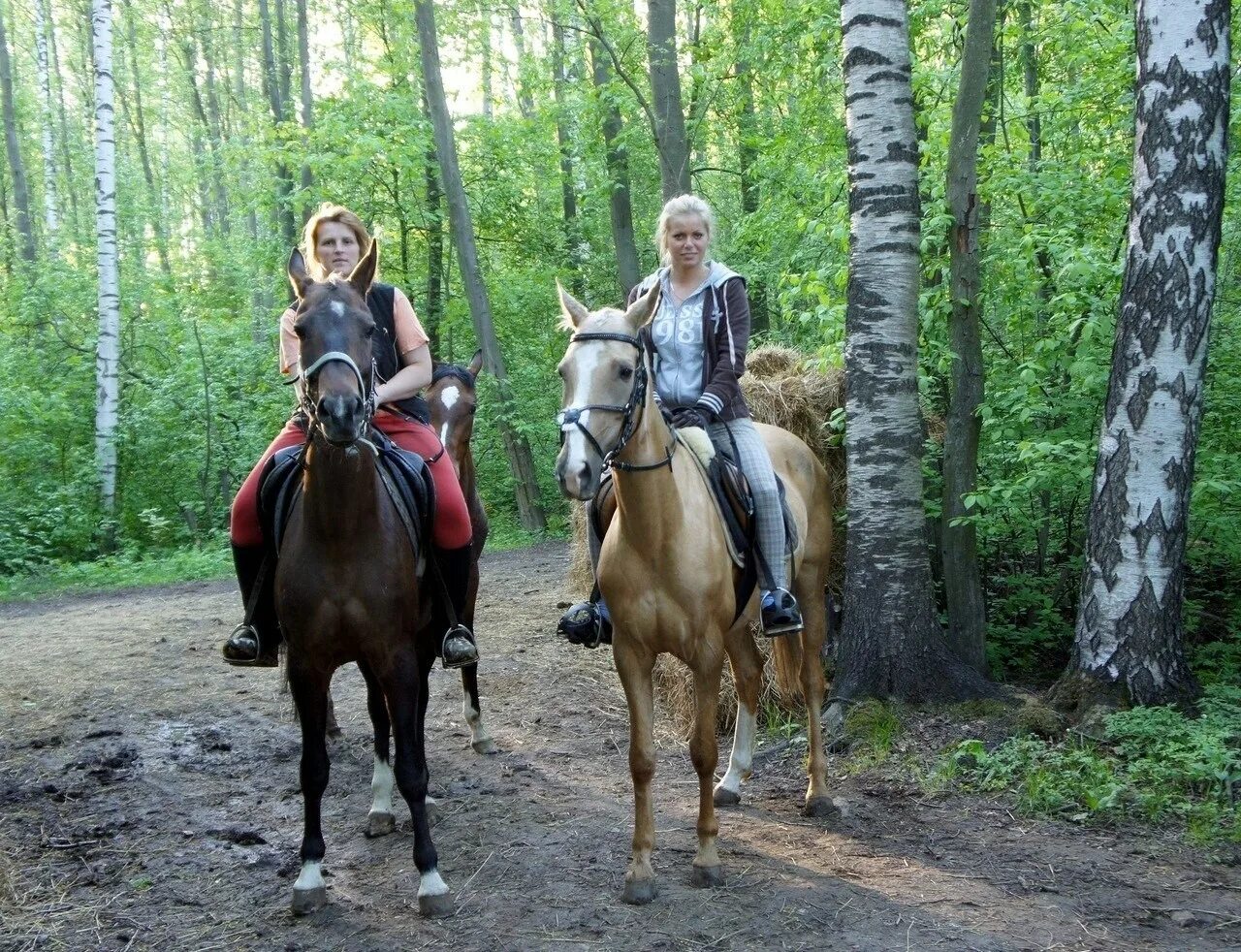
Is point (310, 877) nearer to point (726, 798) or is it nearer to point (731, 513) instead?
point (726, 798)

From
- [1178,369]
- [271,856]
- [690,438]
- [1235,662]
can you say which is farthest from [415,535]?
[1235,662]

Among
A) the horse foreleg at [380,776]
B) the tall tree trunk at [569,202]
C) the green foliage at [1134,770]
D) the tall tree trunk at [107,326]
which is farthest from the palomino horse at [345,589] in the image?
the tall tree trunk at [569,202]

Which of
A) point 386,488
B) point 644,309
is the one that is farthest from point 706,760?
point 644,309

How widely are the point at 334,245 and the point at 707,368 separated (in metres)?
2.04

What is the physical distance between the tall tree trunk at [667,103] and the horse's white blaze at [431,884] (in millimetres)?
11625

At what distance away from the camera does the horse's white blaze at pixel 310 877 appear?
14.4 feet

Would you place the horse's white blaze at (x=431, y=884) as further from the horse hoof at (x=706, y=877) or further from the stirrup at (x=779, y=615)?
the stirrup at (x=779, y=615)

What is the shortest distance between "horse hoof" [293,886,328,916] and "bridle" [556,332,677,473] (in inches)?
89.2

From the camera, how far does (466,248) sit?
1962cm

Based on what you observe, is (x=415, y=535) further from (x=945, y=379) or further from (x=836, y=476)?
(x=945, y=379)

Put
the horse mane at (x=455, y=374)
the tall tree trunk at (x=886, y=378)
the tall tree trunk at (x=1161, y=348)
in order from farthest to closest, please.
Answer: the horse mane at (x=455, y=374)
the tall tree trunk at (x=886, y=378)
the tall tree trunk at (x=1161, y=348)

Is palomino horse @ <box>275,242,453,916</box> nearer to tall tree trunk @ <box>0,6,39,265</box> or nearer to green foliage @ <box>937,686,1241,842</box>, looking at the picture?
green foliage @ <box>937,686,1241,842</box>

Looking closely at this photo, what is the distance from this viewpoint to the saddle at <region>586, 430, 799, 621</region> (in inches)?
203

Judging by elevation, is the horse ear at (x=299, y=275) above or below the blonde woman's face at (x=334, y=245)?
below
